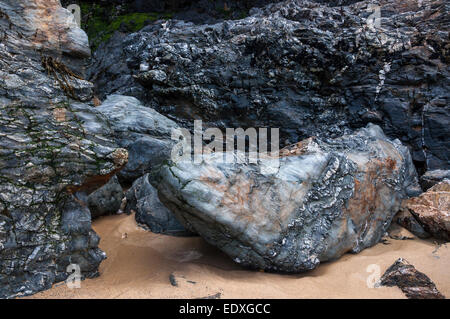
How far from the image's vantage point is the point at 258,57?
7344mm

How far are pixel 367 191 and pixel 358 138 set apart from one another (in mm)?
1006

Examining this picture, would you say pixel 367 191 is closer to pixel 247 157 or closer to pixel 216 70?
pixel 247 157

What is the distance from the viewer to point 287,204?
3990mm

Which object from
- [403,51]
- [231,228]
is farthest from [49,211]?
[403,51]

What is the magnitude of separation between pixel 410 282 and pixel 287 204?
1.44 meters

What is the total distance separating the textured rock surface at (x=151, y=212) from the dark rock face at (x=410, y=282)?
99.2 inches

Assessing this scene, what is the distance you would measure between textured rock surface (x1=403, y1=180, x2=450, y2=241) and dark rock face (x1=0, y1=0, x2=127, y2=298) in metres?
4.15

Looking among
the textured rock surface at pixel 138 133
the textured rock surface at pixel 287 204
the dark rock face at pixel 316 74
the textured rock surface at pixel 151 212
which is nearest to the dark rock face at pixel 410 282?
the textured rock surface at pixel 287 204

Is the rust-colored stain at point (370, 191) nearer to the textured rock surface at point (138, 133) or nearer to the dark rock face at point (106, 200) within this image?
the textured rock surface at point (138, 133)

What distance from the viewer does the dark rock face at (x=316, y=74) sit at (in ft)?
22.0

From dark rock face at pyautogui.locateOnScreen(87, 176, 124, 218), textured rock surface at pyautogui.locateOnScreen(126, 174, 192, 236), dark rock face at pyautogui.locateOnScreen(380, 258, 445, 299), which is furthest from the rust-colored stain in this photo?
dark rock face at pyautogui.locateOnScreen(87, 176, 124, 218)

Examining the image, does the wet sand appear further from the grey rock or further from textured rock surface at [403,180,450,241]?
the grey rock

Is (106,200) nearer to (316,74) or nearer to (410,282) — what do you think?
(410,282)

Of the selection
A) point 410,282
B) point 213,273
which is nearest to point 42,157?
point 213,273
